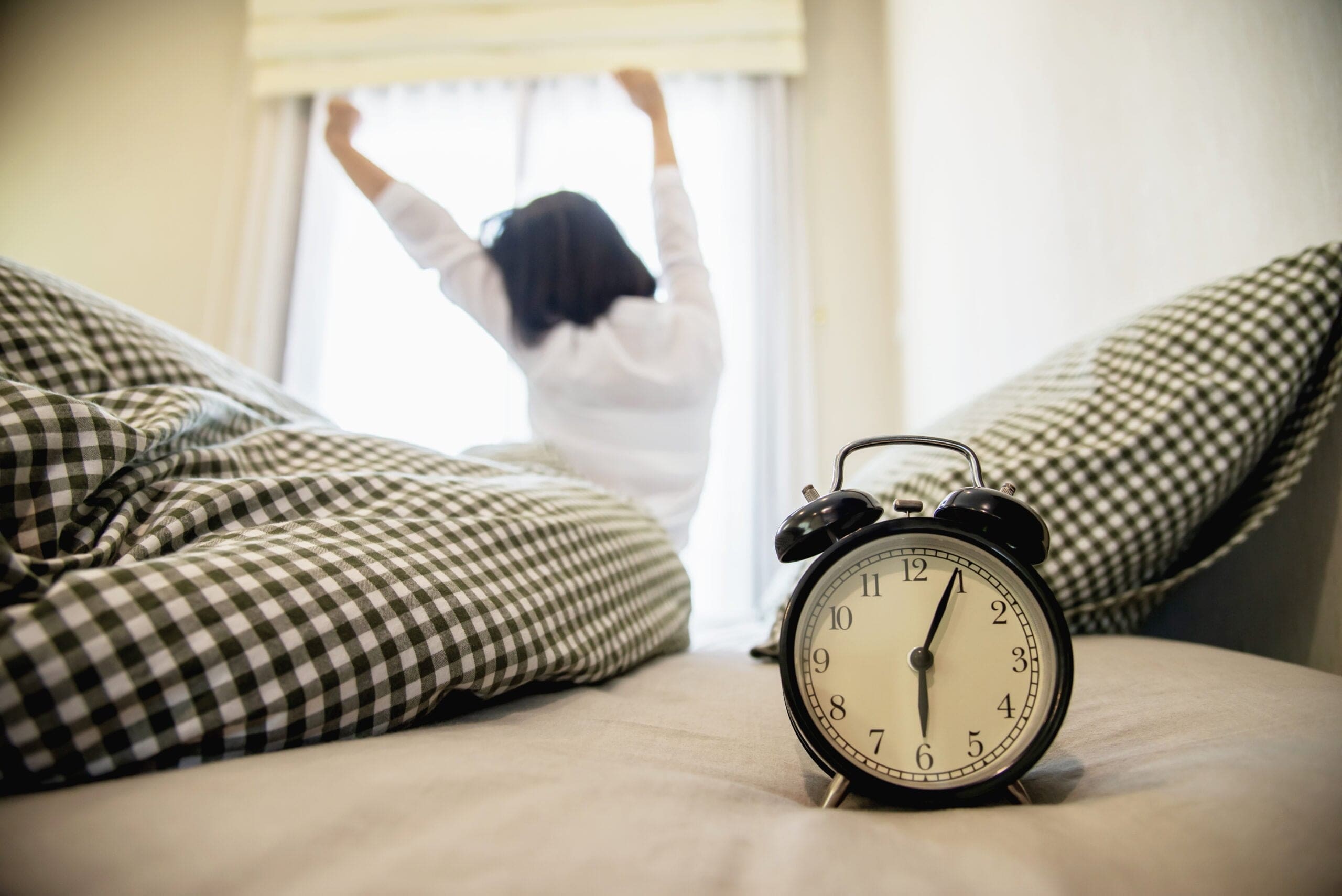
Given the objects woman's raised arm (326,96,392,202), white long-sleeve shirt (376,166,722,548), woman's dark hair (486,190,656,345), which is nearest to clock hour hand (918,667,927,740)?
white long-sleeve shirt (376,166,722,548)

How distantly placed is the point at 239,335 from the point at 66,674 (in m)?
2.75

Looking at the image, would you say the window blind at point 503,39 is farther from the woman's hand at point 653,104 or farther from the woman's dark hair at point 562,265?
the woman's dark hair at point 562,265

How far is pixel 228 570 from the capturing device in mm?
385

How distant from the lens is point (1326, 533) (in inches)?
25.8

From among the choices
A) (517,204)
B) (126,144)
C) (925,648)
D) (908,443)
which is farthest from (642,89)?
(126,144)

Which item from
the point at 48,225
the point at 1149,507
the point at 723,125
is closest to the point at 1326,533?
the point at 1149,507

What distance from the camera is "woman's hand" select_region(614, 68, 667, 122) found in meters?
1.57

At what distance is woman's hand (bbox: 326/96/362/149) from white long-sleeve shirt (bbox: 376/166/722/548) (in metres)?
0.22

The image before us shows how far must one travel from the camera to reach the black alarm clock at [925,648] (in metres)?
0.38

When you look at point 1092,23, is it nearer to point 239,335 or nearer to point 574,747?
point 574,747

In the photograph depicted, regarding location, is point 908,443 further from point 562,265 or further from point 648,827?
point 562,265

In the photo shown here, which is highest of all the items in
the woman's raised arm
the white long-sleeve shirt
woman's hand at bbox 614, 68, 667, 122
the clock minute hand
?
woman's hand at bbox 614, 68, 667, 122

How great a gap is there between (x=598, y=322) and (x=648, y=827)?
3.67 ft

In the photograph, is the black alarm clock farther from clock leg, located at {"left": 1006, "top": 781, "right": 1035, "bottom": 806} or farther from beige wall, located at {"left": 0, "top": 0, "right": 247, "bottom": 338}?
beige wall, located at {"left": 0, "top": 0, "right": 247, "bottom": 338}
